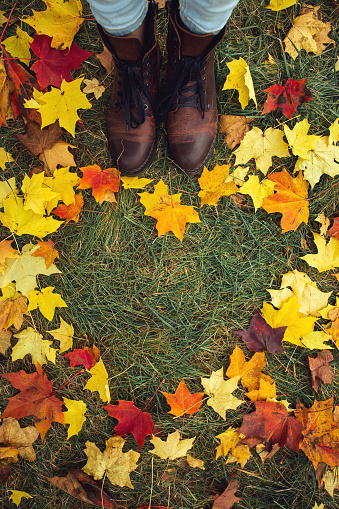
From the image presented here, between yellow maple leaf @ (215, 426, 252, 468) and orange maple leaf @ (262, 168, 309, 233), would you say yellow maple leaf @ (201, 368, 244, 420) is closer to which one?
yellow maple leaf @ (215, 426, 252, 468)

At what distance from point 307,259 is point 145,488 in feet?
4.48

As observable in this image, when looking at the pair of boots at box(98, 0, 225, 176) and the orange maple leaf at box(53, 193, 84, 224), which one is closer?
the pair of boots at box(98, 0, 225, 176)

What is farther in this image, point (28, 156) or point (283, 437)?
point (28, 156)

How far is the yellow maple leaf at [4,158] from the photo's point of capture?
158cm

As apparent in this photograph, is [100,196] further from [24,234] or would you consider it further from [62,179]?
[24,234]

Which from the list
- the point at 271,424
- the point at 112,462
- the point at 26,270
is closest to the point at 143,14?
the point at 26,270

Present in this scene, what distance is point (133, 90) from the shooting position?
136 cm

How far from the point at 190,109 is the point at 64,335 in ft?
4.06

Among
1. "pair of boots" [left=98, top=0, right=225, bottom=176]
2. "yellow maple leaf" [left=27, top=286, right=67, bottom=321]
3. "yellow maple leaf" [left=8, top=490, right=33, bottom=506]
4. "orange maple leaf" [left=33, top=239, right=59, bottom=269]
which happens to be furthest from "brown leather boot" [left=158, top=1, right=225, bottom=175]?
"yellow maple leaf" [left=8, top=490, right=33, bottom=506]

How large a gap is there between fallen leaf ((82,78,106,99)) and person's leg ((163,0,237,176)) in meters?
0.32

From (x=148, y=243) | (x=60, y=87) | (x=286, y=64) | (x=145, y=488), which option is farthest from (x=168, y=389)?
(x=286, y=64)

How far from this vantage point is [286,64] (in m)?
1.55

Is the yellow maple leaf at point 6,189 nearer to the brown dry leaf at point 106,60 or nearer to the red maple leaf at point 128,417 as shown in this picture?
the brown dry leaf at point 106,60

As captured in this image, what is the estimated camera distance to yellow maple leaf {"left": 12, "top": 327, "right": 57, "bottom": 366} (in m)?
1.56
